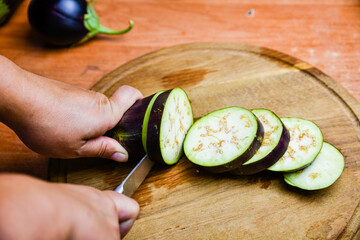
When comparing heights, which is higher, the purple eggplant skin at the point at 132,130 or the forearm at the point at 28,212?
the forearm at the point at 28,212

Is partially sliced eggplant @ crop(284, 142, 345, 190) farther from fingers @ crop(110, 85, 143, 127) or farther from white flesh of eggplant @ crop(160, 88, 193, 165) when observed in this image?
fingers @ crop(110, 85, 143, 127)

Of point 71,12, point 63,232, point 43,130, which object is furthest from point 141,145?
point 71,12

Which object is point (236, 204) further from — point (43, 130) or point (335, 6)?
point (335, 6)

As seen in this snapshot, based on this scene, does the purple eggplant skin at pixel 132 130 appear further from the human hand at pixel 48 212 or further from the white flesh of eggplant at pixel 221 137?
the human hand at pixel 48 212

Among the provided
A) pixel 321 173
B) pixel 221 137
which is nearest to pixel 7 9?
pixel 221 137

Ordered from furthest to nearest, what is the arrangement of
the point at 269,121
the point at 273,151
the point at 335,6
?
the point at 335,6 → the point at 269,121 → the point at 273,151

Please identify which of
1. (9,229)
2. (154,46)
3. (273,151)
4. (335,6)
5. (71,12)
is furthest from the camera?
(335,6)

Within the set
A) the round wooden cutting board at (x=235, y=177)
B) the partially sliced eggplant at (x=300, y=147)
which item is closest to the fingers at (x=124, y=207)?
the round wooden cutting board at (x=235, y=177)

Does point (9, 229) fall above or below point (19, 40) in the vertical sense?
above
